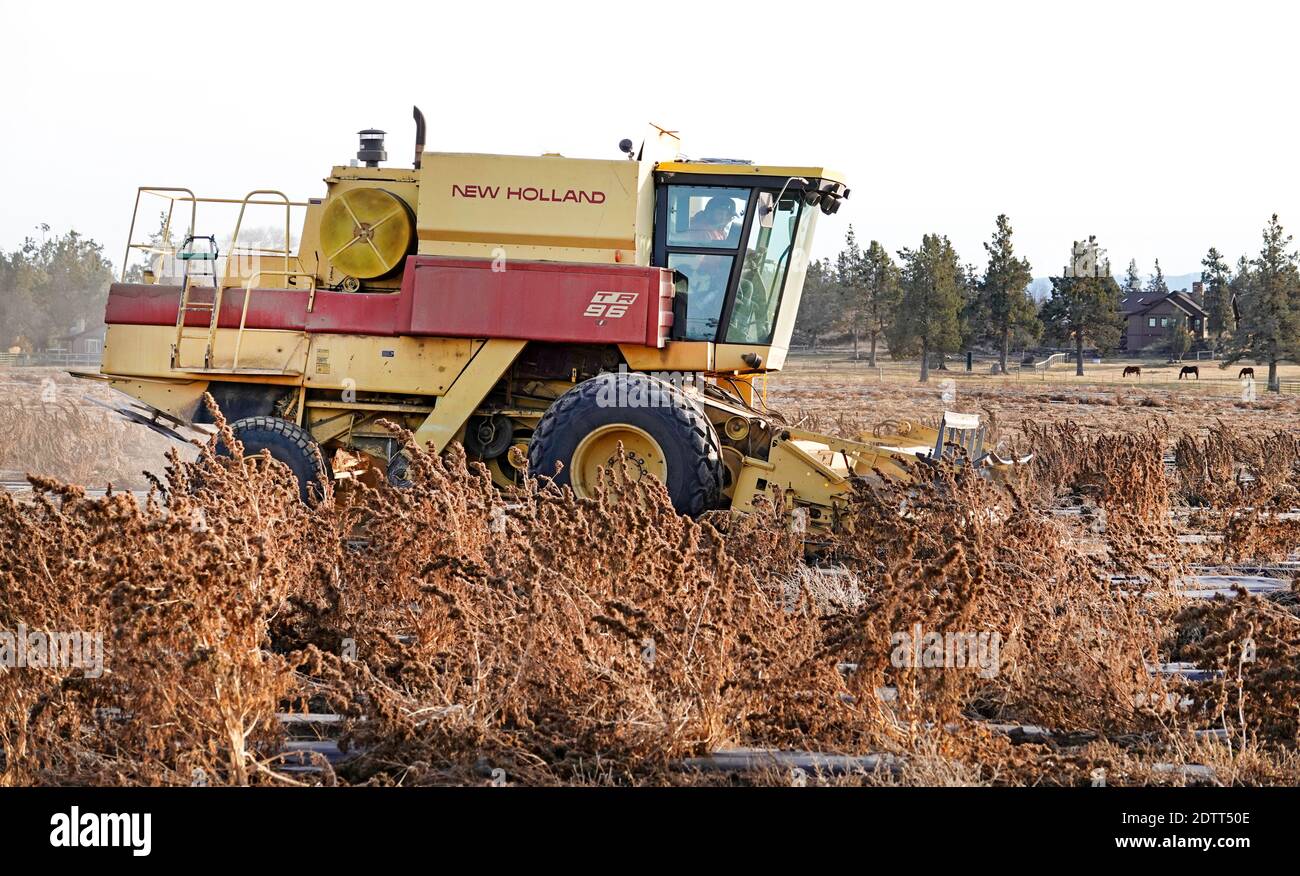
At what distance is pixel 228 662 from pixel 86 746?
103 centimetres

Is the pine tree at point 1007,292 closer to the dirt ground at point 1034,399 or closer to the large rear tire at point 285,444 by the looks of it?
the dirt ground at point 1034,399

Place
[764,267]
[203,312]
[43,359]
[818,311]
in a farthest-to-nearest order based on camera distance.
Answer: [818,311] < [43,359] < [203,312] < [764,267]

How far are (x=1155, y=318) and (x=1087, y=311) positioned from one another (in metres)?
36.5

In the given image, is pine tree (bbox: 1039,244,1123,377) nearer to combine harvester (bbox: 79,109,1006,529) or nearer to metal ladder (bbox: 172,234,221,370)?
combine harvester (bbox: 79,109,1006,529)

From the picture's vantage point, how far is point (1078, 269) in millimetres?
68500

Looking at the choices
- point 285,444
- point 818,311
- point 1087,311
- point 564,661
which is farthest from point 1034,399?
point 818,311

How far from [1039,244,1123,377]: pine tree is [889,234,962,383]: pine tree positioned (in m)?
7.53

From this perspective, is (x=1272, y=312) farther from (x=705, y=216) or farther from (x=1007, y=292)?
(x=705, y=216)

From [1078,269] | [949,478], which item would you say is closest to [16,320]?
[1078,269]

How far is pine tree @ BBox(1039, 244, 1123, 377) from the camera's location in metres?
70.4

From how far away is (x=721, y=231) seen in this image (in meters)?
11.6

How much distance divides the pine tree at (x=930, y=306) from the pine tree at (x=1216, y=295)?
130 ft

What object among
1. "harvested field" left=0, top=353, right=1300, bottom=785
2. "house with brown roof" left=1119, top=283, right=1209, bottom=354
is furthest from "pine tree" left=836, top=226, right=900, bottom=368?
"harvested field" left=0, top=353, right=1300, bottom=785

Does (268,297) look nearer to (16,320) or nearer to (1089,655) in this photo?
(1089,655)
